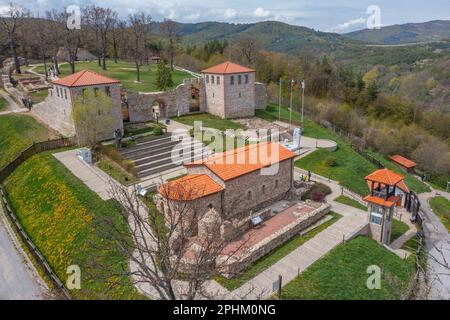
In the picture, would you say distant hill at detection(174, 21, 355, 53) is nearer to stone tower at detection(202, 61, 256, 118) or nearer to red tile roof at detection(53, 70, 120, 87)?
stone tower at detection(202, 61, 256, 118)

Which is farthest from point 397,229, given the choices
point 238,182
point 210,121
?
point 210,121

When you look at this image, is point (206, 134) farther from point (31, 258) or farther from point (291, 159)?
point (31, 258)

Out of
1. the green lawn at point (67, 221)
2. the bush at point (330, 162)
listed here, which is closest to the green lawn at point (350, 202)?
the bush at point (330, 162)

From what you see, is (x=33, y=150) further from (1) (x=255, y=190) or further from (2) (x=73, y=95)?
(1) (x=255, y=190)

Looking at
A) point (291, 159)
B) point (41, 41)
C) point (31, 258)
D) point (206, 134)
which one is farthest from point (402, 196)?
point (41, 41)

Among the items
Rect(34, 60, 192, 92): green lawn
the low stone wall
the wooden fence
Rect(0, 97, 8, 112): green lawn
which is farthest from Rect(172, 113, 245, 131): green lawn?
Rect(0, 97, 8, 112): green lawn
